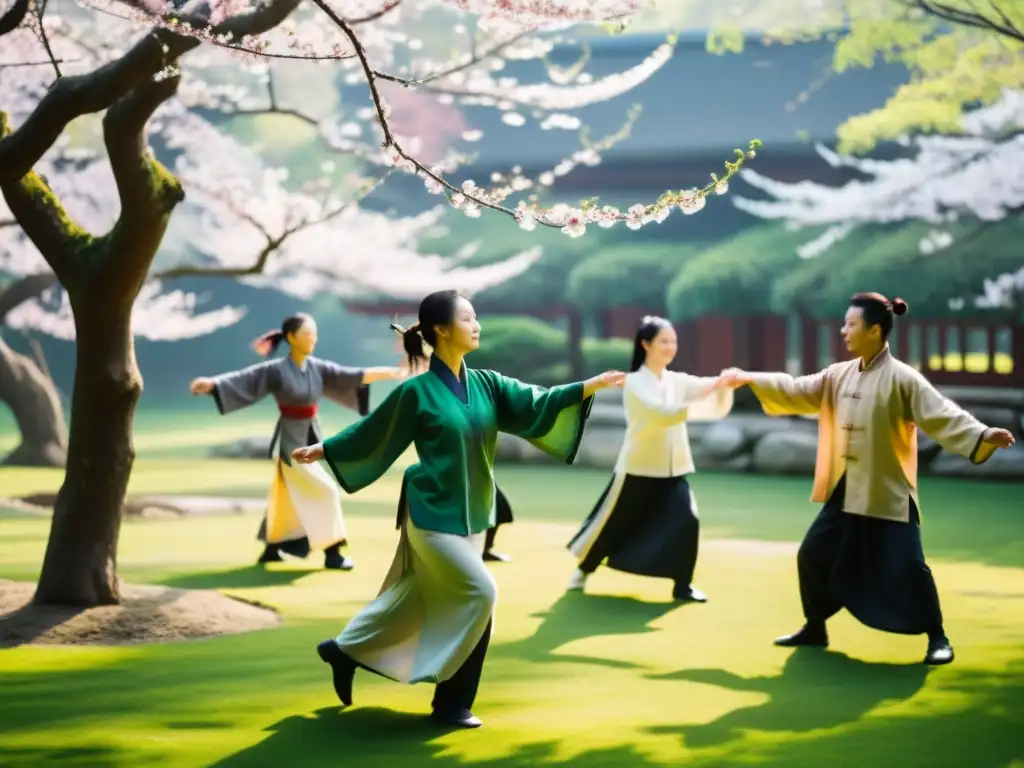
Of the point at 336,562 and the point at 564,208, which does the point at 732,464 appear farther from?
the point at 564,208

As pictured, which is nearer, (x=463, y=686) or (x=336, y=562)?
(x=463, y=686)

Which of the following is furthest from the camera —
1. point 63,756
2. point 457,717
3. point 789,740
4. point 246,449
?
point 246,449

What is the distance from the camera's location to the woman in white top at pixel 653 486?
796 centimetres

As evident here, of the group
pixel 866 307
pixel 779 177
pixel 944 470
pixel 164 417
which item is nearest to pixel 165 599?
pixel 866 307

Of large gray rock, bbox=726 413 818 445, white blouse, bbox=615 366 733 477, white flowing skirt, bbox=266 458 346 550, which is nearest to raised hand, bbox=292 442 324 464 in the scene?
white blouse, bbox=615 366 733 477

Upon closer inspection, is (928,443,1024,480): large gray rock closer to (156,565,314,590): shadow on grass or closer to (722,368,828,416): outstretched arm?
(156,565,314,590): shadow on grass

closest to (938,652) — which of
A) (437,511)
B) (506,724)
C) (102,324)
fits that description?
(506,724)

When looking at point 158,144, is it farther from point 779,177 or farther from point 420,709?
point 420,709

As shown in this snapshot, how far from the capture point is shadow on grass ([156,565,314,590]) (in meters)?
8.51

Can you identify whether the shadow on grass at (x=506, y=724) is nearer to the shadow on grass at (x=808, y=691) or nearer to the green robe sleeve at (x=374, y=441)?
the shadow on grass at (x=808, y=691)

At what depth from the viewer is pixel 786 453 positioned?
15.9 meters

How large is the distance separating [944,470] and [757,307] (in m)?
3.87

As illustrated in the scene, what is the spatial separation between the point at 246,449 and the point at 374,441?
1350 cm

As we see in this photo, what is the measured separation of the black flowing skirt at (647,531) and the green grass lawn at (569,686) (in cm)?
21
